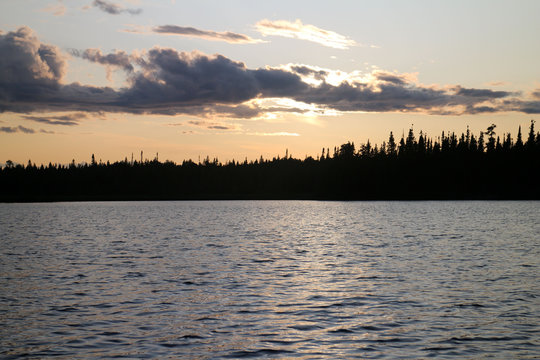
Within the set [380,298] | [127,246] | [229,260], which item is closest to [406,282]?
[380,298]

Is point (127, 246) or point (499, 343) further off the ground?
point (499, 343)

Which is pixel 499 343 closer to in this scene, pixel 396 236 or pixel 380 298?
pixel 380 298

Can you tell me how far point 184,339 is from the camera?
19.4 m

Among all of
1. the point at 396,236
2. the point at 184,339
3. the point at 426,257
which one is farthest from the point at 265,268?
the point at 396,236

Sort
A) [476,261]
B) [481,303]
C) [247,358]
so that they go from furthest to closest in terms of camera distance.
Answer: [476,261] → [481,303] → [247,358]

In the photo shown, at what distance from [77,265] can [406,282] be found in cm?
2346

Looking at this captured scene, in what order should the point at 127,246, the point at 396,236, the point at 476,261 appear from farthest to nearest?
the point at 396,236, the point at 127,246, the point at 476,261

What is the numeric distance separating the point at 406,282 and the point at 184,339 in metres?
16.0

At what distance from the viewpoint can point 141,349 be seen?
18.1 m

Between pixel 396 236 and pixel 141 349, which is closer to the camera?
pixel 141 349

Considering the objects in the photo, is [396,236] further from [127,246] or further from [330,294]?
[330,294]

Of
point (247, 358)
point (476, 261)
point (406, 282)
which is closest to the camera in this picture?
point (247, 358)

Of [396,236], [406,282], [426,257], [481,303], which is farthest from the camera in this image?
[396,236]

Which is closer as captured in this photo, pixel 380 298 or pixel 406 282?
pixel 380 298
